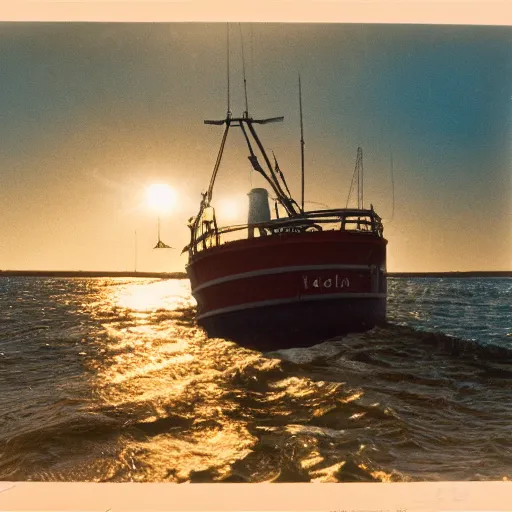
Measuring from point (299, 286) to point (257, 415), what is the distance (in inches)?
131

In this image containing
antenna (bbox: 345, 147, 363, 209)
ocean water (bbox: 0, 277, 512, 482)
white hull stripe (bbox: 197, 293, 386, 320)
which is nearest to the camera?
ocean water (bbox: 0, 277, 512, 482)

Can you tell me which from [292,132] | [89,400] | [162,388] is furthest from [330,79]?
[89,400]

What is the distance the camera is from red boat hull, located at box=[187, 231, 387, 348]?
780 cm

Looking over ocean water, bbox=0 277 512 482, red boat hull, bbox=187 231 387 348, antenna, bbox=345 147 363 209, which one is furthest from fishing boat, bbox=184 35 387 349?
antenna, bbox=345 147 363 209

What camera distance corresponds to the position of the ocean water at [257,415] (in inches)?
148

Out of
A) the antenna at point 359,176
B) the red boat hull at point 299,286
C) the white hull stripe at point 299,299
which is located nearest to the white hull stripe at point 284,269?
the red boat hull at point 299,286

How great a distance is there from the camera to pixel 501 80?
5148 millimetres

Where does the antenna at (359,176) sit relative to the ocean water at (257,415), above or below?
above

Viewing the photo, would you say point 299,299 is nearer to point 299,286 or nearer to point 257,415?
point 299,286

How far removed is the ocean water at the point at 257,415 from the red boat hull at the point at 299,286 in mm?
337

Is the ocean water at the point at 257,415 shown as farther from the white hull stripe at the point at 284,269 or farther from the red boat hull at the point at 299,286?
the white hull stripe at the point at 284,269

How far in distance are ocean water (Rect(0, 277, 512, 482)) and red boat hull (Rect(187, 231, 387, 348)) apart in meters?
0.34

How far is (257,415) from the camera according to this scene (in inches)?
184

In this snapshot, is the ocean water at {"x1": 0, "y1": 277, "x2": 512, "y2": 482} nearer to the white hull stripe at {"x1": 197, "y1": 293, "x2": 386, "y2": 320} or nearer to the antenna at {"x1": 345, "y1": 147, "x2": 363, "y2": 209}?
the white hull stripe at {"x1": 197, "y1": 293, "x2": 386, "y2": 320}
